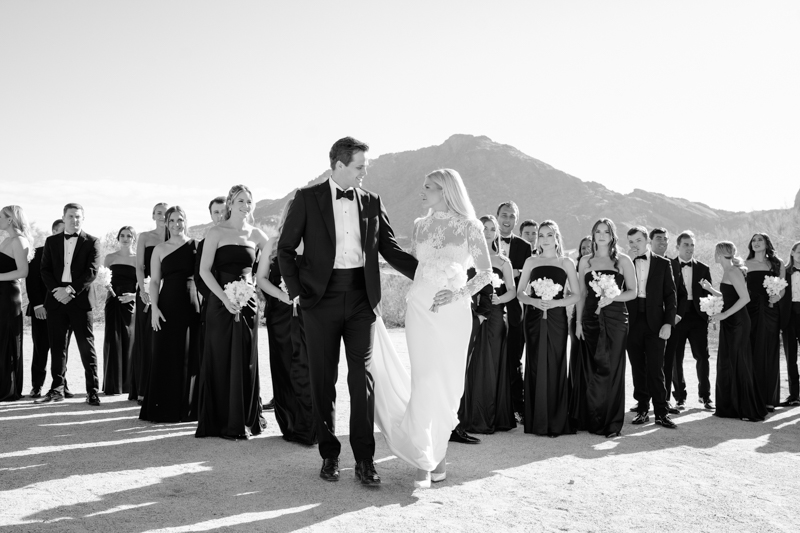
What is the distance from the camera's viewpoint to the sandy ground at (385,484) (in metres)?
4.48

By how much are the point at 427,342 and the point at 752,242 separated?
742 cm

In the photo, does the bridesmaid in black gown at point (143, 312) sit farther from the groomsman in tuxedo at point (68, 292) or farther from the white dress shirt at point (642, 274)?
the white dress shirt at point (642, 274)

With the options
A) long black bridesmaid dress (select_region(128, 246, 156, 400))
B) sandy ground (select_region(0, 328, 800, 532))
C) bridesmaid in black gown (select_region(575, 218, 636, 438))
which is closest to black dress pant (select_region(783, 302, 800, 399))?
sandy ground (select_region(0, 328, 800, 532))

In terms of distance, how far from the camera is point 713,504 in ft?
16.8

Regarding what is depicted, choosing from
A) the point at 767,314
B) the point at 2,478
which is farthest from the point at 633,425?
the point at 2,478

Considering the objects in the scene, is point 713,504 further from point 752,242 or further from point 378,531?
point 752,242

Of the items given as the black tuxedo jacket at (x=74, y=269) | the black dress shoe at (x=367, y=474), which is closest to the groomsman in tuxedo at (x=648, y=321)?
the black dress shoe at (x=367, y=474)

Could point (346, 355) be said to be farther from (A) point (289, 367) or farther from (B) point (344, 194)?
(A) point (289, 367)

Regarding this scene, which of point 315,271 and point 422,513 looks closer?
point 422,513

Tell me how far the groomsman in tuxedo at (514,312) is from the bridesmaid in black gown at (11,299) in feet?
21.5

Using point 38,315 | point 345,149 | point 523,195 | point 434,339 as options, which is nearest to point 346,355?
point 434,339

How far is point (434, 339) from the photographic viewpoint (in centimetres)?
557

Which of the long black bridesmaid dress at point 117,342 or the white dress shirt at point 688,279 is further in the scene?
the white dress shirt at point 688,279

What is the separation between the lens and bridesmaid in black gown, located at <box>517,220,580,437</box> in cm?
788
